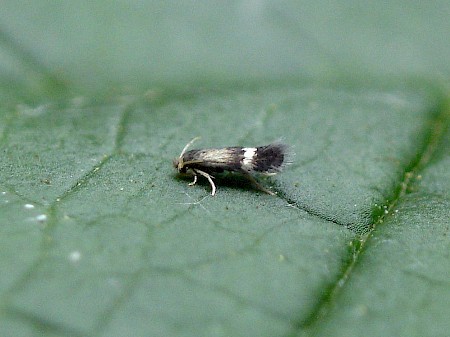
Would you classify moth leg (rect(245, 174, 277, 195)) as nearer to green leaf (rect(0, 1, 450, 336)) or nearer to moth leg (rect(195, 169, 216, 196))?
green leaf (rect(0, 1, 450, 336))

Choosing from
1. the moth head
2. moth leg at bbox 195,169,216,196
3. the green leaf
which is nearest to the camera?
the green leaf

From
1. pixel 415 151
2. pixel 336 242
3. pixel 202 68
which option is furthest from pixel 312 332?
pixel 202 68

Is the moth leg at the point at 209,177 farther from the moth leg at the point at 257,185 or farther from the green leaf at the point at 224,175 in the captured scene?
the moth leg at the point at 257,185

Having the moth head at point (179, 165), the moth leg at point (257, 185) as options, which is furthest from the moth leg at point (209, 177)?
the moth leg at point (257, 185)

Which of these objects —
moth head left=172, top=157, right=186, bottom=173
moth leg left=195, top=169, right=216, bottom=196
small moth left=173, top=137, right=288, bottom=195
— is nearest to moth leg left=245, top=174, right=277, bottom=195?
small moth left=173, top=137, right=288, bottom=195

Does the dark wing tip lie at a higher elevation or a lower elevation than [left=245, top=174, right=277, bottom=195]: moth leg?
higher

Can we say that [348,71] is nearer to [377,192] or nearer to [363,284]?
[377,192]
